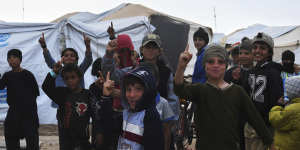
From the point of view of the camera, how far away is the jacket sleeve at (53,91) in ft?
11.0

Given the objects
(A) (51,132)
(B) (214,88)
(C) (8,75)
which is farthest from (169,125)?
(A) (51,132)

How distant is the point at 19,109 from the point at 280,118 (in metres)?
3.31

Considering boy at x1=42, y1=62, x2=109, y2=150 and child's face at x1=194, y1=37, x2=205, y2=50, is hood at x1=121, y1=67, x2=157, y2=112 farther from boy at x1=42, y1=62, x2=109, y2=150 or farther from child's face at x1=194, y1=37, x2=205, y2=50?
child's face at x1=194, y1=37, x2=205, y2=50

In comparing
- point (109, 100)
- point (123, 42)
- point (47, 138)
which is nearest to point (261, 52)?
point (123, 42)

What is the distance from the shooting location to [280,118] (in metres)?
2.68

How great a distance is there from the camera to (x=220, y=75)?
2.33 meters

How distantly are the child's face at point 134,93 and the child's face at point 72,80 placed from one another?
1119 mm

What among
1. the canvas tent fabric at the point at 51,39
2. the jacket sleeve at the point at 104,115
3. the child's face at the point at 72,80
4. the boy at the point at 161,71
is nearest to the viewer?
the jacket sleeve at the point at 104,115

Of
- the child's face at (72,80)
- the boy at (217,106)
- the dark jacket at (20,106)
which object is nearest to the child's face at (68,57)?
the child's face at (72,80)

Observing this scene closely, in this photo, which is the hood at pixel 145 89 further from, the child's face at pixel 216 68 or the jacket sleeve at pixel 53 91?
the jacket sleeve at pixel 53 91

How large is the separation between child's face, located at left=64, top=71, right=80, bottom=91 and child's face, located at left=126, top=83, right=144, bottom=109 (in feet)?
3.67

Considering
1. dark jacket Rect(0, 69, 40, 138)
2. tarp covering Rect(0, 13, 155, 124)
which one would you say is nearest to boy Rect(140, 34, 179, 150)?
dark jacket Rect(0, 69, 40, 138)

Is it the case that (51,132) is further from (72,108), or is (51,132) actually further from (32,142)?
(72,108)

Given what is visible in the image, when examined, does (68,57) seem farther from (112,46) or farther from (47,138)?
(47,138)
